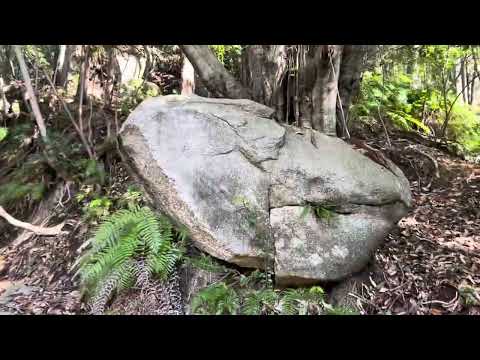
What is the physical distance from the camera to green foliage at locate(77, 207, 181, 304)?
128 inches

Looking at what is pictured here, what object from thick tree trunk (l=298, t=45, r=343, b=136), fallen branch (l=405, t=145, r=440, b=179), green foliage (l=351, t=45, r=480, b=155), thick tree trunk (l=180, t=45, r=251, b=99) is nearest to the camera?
thick tree trunk (l=298, t=45, r=343, b=136)

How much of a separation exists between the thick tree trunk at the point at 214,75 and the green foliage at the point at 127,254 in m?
1.96

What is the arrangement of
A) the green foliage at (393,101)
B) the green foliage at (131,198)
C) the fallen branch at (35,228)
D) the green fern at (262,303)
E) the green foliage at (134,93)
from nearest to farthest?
the green fern at (262,303)
the green foliage at (131,198)
the fallen branch at (35,228)
the green foliage at (134,93)
the green foliage at (393,101)

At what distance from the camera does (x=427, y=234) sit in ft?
13.5

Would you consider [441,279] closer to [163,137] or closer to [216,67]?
[163,137]

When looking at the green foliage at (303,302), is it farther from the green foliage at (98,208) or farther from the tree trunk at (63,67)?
the tree trunk at (63,67)

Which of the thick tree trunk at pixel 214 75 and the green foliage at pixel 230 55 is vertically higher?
the green foliage at pixel 230 55

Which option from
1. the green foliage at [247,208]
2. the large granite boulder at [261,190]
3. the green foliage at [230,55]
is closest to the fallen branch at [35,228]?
the large granite boulder at [261,190]

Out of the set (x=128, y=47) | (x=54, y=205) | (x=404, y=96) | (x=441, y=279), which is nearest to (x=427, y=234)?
(x=441, y=279)

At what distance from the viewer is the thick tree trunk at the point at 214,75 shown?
4.63 m

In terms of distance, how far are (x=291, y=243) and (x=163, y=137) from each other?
59.5 inches

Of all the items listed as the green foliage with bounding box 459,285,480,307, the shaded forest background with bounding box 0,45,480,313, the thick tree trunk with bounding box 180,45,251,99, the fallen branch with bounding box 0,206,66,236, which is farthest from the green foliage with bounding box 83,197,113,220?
A: the green foliage with bounding box 459,285,480,307

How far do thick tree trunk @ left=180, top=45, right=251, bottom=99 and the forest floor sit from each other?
1612 millimetres

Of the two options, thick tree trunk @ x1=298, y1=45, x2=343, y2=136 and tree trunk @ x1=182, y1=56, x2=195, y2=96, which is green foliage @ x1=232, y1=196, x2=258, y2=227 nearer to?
thick tree trunk @ x1=298, y1=45, x2=343, y2=136
